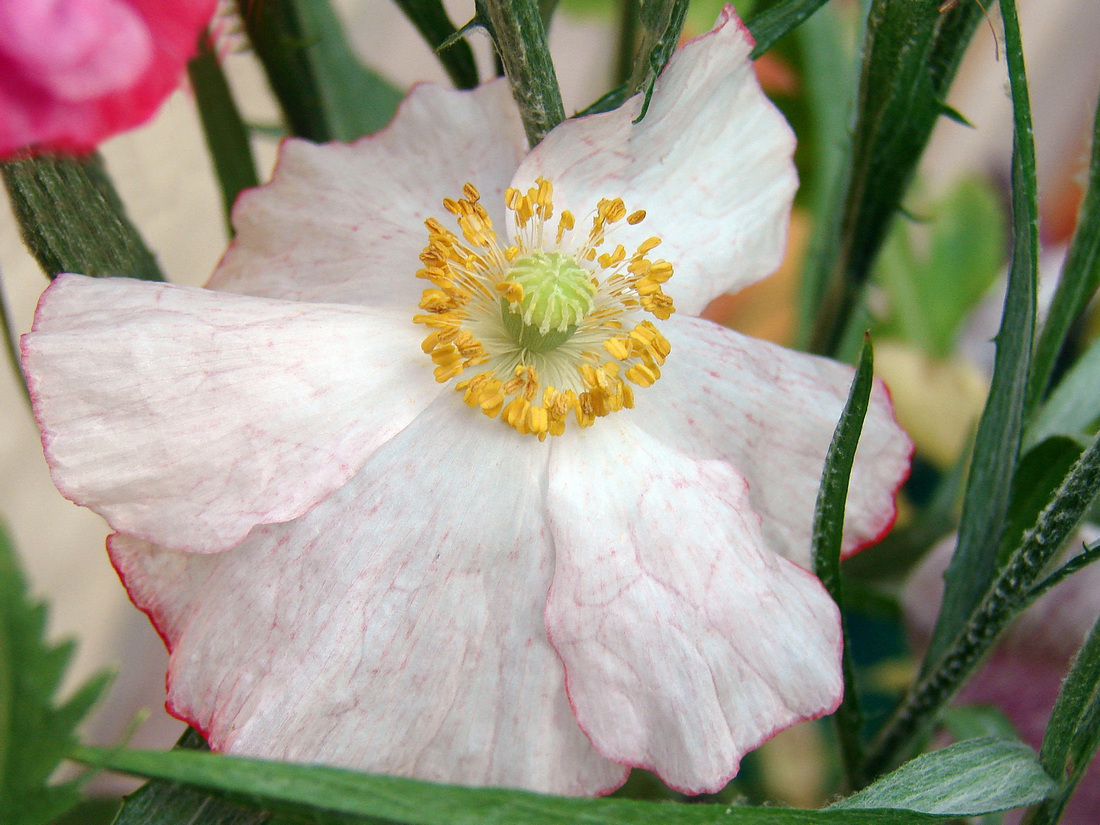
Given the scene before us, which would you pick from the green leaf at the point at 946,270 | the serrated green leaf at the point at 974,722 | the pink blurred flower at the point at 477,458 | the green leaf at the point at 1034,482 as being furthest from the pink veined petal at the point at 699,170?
the green leaf at the point at 946,270

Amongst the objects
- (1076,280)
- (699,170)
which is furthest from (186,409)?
(1076,280)

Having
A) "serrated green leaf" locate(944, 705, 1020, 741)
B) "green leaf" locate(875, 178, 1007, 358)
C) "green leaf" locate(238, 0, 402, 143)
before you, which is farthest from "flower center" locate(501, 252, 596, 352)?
"green leaf" locate(875, 178, 1007, 358)

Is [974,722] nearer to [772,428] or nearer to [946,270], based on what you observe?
[772,428]

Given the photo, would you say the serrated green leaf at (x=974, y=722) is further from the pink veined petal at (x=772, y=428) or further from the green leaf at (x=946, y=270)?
the green leaf at (x=946, y=270)

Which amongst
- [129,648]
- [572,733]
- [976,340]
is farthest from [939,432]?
[129,648]

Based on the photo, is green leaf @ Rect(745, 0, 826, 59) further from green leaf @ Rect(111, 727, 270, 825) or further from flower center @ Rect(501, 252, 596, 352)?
green leaf @ Rect(111, 727, 270, 825)

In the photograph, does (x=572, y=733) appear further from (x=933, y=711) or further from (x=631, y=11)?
(x=631, y=11)
